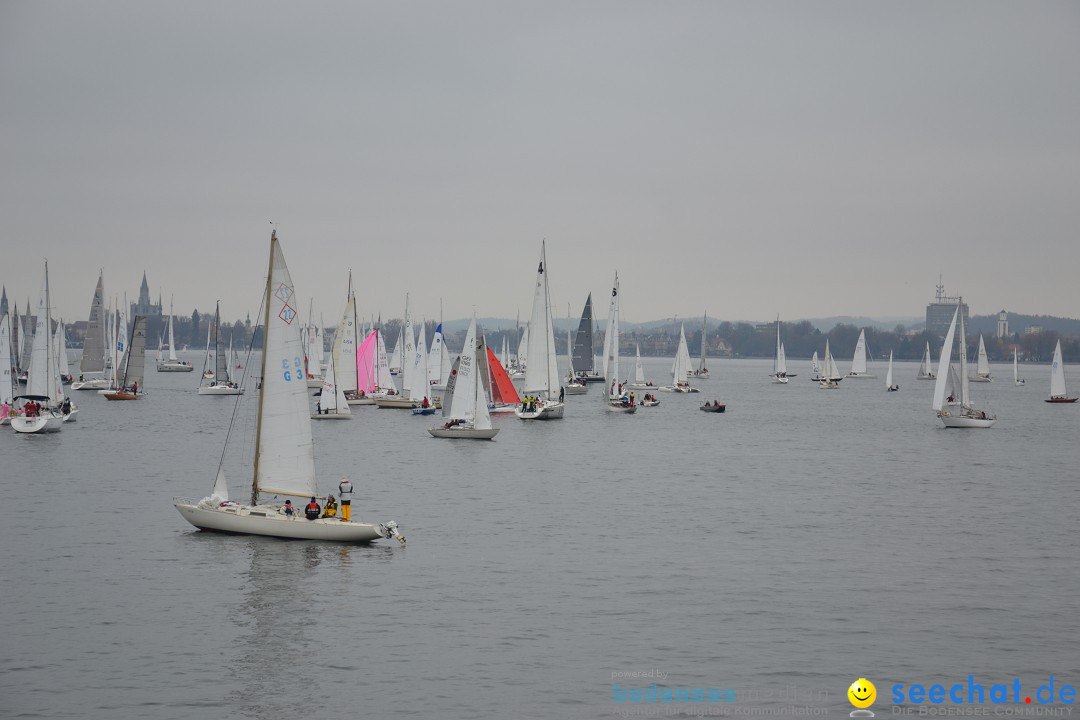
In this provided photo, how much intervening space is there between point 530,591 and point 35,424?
48980 mm

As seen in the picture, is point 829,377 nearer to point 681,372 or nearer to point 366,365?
point 681,372

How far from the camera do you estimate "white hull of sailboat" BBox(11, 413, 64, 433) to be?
67.2 m

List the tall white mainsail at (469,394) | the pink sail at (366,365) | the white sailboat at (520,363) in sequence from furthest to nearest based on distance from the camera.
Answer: the white sailboat at (520,363)
the pink sail at (366,365)
the tall white mainsail at (469,394)

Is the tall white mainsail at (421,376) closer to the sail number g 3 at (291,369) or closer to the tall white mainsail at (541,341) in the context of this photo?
the tall white mainsail at (541,341)

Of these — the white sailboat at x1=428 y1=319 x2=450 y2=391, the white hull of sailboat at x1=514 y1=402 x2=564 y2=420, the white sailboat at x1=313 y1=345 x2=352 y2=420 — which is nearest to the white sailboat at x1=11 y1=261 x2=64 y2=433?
the white sailboat at x1=313 y1=345 x2=352 y2=420

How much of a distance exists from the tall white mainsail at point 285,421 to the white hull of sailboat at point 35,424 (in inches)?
1544

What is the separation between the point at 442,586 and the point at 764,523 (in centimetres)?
1582

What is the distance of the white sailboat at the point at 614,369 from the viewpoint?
99312mm

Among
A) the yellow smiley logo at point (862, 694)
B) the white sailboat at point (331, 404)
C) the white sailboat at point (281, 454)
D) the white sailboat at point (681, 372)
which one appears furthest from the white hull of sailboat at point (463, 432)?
the white sailboat at point (681, 372)

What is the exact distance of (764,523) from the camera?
134 ft

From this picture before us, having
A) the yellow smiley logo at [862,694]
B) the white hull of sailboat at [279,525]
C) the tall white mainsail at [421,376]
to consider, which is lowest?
the yellow smiley logo at [862,694]

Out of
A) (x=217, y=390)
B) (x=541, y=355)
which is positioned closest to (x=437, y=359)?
(x=541, y=355)

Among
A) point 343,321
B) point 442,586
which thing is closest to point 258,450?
point 442,586

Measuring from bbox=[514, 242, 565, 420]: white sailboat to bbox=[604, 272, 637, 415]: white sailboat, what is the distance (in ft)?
35.0
